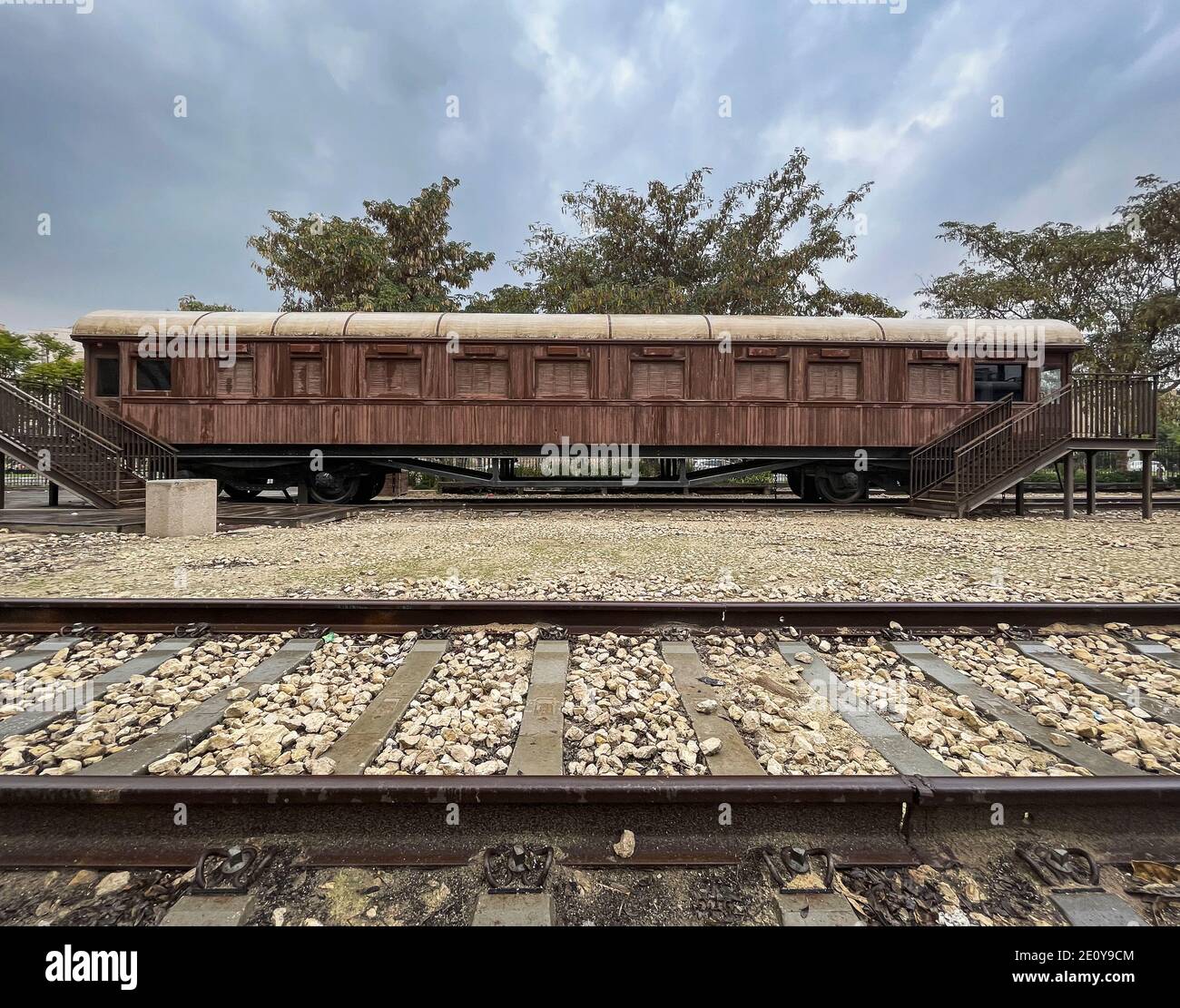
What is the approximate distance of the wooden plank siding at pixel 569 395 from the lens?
1115 cm

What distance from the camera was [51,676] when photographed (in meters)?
2.88

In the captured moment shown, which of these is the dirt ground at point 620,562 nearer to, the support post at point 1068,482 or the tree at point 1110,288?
the support post at point 1068,482

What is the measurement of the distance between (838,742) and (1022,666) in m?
1.61

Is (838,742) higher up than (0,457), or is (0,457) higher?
(0,457)

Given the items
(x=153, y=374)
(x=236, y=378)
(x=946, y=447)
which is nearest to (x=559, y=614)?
(x=236, y=378)

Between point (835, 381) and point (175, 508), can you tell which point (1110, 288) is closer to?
point (835, 381)

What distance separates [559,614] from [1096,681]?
3.00 metres

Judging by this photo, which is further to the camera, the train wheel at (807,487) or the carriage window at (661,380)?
the train wheel at (807,487)

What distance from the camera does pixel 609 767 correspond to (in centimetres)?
202

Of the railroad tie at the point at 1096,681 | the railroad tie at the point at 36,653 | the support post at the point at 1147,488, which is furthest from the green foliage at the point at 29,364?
the support post at the point at 1147,488

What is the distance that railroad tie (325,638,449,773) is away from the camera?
2.07 m

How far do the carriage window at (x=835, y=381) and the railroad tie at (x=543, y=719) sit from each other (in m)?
10.2
